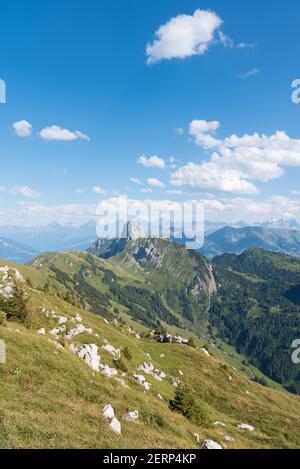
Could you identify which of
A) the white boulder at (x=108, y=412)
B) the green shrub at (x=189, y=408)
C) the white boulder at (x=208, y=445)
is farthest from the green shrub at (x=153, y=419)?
the green shrub at (x=189, y=408)

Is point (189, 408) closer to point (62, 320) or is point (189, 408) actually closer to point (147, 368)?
point (147, 368)

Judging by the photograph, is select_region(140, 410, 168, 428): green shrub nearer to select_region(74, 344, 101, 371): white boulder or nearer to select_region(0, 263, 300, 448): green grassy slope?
select_region(0, 263, 300, 448): green grassy slope

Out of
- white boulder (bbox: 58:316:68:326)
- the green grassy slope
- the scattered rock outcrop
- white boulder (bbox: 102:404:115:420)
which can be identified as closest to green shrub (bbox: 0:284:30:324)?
the green grassy slope

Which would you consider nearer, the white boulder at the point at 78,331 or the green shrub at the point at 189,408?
the green shrub at the point at 189,408

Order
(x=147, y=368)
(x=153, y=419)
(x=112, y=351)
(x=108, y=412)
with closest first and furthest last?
(x=108, y=412) → (x=153, y=419) → (x=112, y=351) → (x=147, y=368)

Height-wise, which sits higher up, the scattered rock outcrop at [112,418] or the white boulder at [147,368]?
the scattered rock outcrop at [112,418]

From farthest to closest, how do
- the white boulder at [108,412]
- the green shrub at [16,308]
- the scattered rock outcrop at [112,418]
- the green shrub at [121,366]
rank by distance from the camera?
the green shrub at [121,366], the green shrub at [16,308], the white boulder at [108,412], the scattered rock outcrop at [112,418]

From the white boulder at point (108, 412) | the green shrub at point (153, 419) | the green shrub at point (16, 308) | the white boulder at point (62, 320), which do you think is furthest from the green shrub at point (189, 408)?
the white boulder at point (62, 320)

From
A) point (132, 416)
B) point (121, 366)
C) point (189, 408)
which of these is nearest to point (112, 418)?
point (132, 416)

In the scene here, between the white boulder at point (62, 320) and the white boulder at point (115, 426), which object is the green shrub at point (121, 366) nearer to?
the white boulder at point (62, 320)

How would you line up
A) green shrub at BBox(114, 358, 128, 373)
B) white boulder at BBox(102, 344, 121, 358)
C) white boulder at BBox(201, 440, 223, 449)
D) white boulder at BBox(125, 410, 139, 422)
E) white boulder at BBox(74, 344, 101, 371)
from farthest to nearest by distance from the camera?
white boulder at BBox(102, 344, 121, 358), green shrub at BBox(114, 358, 128, 373), white boulder at BBox(74, 344, 101, 371), white boulder at BBox(201, 440, 223, 449), white boulder at BBox(125, 410, 139, 422)

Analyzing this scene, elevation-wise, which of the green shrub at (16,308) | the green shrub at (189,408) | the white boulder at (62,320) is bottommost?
the green shrub at (189,408)

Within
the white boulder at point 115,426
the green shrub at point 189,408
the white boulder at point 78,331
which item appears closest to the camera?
the white boulder at point 115,426
